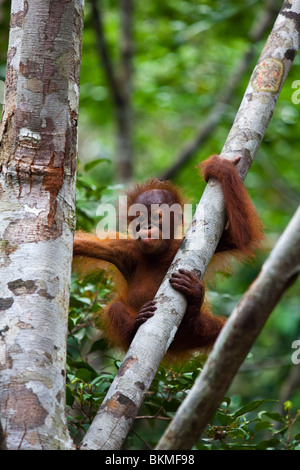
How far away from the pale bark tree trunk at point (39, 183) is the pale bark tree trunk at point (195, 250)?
26 centimetres

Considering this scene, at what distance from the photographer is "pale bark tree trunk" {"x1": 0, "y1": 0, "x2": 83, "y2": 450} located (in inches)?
97.6

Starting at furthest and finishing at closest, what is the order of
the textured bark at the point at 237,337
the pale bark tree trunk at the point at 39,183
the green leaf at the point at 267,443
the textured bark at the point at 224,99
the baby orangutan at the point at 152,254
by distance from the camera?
the textured bark at the point at 224,99 → the baby orangutan at the point at 152,254 → the green leaf at the point at 267,443 → the pale bark tree trunk at the point at 39,183 → the textured bark at the point at 237,337

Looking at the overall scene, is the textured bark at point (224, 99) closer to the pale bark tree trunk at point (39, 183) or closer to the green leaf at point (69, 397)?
the green leaf at point (69, 397)

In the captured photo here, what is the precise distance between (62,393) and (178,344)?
200 cm

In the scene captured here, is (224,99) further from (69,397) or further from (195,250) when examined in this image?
(69,397)

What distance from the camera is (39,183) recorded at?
8.91 feet

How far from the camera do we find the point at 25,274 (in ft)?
8.40

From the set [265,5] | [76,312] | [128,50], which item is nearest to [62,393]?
[76,312]

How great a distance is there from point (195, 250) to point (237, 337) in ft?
3.81

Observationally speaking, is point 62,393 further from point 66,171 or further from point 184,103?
point 184,103

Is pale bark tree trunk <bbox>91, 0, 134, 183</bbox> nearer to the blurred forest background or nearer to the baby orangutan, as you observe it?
the blurred forest background

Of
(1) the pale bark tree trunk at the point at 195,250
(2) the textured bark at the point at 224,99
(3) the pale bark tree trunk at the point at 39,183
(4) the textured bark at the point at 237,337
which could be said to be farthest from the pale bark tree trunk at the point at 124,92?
(4) the textured bark at the point at 237,337

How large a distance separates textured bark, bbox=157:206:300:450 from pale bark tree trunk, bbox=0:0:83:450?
62 cm

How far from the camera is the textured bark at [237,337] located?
195 centimetres
